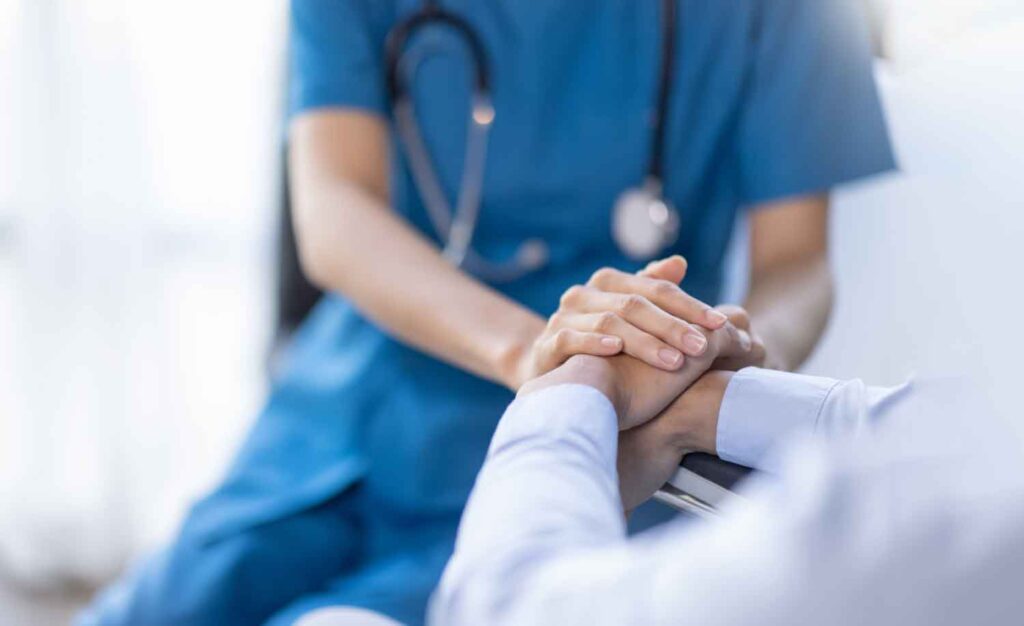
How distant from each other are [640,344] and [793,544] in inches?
8.2

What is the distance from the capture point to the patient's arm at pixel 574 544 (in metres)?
0.37

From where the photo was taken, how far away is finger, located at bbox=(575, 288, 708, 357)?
0.55m

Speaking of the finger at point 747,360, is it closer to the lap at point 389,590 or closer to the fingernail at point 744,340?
the fingernail at point 744,340

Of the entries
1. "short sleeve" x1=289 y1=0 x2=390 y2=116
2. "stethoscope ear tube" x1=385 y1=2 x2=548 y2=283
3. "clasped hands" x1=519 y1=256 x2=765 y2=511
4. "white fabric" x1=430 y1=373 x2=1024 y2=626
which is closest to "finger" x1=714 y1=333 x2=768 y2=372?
"clasped hands" x1=519 y1=256 x2=765 y2=511

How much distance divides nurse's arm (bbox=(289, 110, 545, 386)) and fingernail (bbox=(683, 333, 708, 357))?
0.16 metres

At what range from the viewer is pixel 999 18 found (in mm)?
566

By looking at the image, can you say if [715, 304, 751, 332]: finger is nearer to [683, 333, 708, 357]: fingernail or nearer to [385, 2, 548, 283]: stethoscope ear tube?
[683, 333, 708, 357]: fingernail

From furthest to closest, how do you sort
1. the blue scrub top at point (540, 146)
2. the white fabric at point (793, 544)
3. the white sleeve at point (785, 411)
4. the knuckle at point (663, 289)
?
the blue scrub top at point (540, 146) < the knuckle at point (663, 289) < the white sleeve at point (785, 411) < the white fabric at point (793, 544)

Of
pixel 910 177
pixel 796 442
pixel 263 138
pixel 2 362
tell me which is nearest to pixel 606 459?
pixel 796 442

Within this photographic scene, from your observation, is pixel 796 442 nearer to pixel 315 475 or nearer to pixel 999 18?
pixel 999 18

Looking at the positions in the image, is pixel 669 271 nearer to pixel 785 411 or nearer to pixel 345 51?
pixel 785 411

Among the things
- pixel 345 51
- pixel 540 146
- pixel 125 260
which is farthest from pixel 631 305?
pixel 125 260

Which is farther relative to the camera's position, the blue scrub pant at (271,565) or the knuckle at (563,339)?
the blue scrub pant at (271,565)

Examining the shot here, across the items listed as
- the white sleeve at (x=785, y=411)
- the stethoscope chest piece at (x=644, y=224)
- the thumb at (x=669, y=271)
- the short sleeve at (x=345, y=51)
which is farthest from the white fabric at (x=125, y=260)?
the white sleeve at (x=785, y=411)
